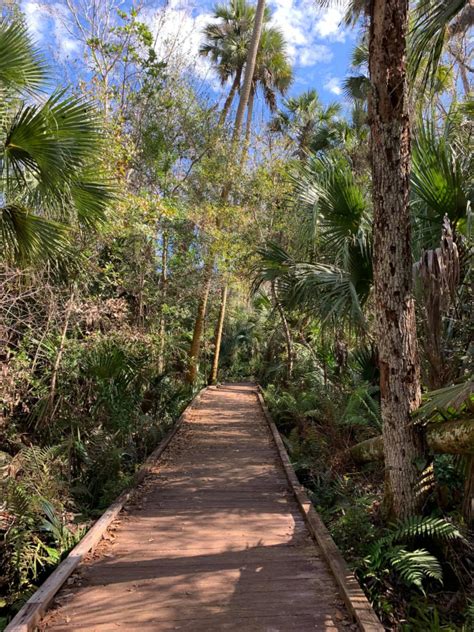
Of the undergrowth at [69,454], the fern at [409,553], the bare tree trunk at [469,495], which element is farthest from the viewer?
the undergrowth at [69,454]

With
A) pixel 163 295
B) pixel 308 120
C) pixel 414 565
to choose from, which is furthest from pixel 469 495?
pixel 308 120

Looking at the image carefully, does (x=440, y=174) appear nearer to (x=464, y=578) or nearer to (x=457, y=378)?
(x=457, y=378)

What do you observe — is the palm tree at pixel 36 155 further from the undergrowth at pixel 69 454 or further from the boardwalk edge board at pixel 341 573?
the boardwalk edge board at pixel 341 573

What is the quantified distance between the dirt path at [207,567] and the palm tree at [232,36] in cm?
1766

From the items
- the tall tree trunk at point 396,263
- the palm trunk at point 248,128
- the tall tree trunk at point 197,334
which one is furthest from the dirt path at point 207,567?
the palm trunk at point 248,128

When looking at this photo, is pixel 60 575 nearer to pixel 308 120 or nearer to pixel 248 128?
pixel 248 128

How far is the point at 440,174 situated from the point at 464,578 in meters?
3.66

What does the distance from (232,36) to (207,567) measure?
824 inches

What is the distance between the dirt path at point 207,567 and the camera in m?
2.84

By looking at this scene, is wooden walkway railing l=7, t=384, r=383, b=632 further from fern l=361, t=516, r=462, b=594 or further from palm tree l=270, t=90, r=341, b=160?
palm tree l=270, t=90, r=341, b=160

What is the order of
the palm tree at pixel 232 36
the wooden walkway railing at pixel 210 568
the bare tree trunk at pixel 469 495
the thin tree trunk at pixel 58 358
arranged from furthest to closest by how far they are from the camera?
the palm tree at pixel 232 36 → the thin tree trunk at pixel 58 358 → the bare tree trunk at pixel 469 495 → the wooden walkway railing at pixel 210 568

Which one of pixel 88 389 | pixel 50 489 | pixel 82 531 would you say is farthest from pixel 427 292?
pixel 88 389

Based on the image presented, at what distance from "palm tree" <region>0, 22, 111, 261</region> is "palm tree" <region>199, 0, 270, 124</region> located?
15.8 metres

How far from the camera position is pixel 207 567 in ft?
11.6
